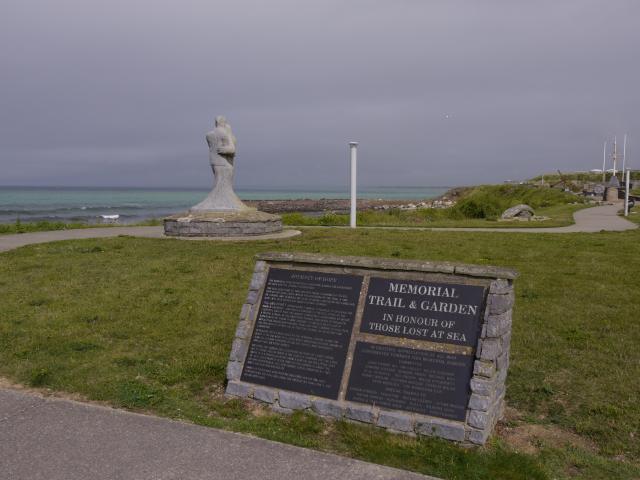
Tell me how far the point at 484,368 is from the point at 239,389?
2.27 m

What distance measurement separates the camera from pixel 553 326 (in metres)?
6.99

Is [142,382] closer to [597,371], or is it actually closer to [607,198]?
[597,371]

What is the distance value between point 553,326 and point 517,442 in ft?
10.2

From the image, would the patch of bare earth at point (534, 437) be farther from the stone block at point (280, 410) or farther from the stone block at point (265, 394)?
the stone block at point (265, 394)

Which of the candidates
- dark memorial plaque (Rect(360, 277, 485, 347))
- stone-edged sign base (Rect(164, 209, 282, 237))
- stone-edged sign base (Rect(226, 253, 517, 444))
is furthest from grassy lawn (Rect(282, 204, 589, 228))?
dark memorial plaque (Rect(360, 277, 485, 347))

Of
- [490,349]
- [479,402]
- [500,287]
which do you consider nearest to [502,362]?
[490,349]

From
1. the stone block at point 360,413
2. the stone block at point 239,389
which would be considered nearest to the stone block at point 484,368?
the stone block at point 360,413

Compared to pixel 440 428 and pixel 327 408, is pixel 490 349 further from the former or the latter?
pixel 327 408

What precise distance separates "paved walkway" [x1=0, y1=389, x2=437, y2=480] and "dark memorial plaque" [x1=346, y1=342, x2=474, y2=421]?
2.53ft

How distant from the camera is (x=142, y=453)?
385cm

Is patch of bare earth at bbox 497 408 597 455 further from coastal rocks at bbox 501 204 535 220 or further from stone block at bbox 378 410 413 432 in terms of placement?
coastal rocks at bbox 501 204 535 220

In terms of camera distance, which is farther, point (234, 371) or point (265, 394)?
point (234, 371)

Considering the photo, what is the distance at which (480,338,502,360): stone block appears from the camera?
420 cm

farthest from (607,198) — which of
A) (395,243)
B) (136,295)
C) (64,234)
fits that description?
(136,295)
